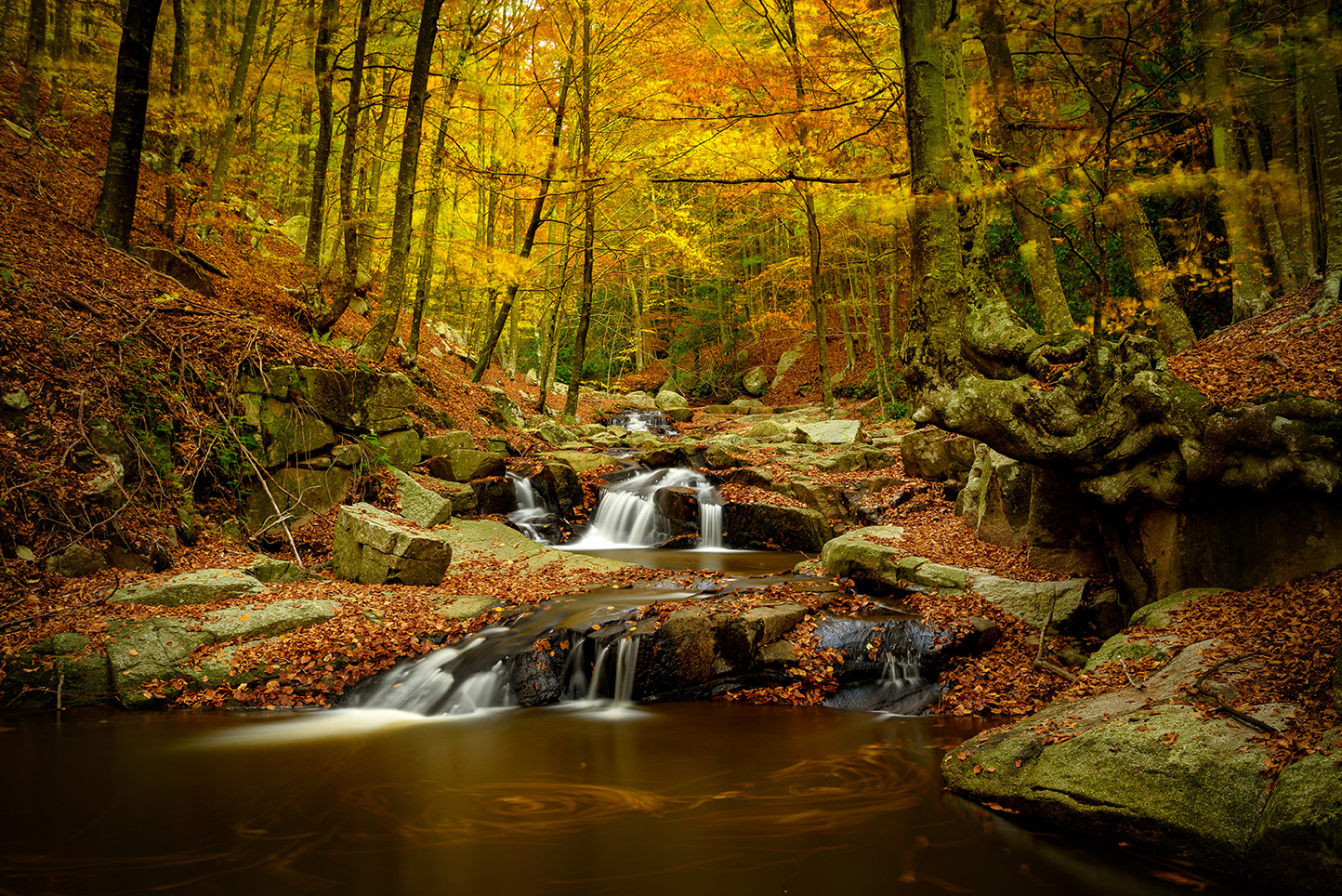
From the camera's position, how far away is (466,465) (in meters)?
12.1

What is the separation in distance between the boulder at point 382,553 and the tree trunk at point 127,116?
17.7 ft

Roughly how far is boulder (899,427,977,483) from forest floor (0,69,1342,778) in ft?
1.76

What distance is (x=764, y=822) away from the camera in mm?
4309

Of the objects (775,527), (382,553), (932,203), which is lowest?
(382,553)

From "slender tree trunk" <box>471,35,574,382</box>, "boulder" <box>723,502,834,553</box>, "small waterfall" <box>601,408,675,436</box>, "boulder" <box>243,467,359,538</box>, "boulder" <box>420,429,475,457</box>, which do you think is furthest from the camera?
"small waterfall" <box>601,408,675,436</box>

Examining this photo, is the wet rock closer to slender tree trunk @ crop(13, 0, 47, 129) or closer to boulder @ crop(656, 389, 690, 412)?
slender tree trunk @ crop(13, 0, 47, 129)

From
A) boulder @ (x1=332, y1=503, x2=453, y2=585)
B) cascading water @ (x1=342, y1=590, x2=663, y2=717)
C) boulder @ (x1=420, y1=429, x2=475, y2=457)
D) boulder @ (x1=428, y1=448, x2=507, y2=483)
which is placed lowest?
cascading water @ (x1=342, y1=590, x2=663, y2=717)

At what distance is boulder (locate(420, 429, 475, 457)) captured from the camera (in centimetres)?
1206

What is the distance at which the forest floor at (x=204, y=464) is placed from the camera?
16.5ft

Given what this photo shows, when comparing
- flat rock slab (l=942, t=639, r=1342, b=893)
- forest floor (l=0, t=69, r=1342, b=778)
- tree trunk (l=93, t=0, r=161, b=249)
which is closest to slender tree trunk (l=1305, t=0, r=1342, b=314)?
forest floor (l=0, t=69, r=1342, b=778)

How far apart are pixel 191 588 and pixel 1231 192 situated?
12497 millimetres

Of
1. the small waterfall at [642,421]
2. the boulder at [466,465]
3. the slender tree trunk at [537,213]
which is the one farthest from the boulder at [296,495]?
the small waterfall at [642,421]

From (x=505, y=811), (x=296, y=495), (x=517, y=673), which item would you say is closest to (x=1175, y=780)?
(x=505, y=811)

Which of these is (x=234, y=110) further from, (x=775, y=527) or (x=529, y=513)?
(x=775, y=527)
